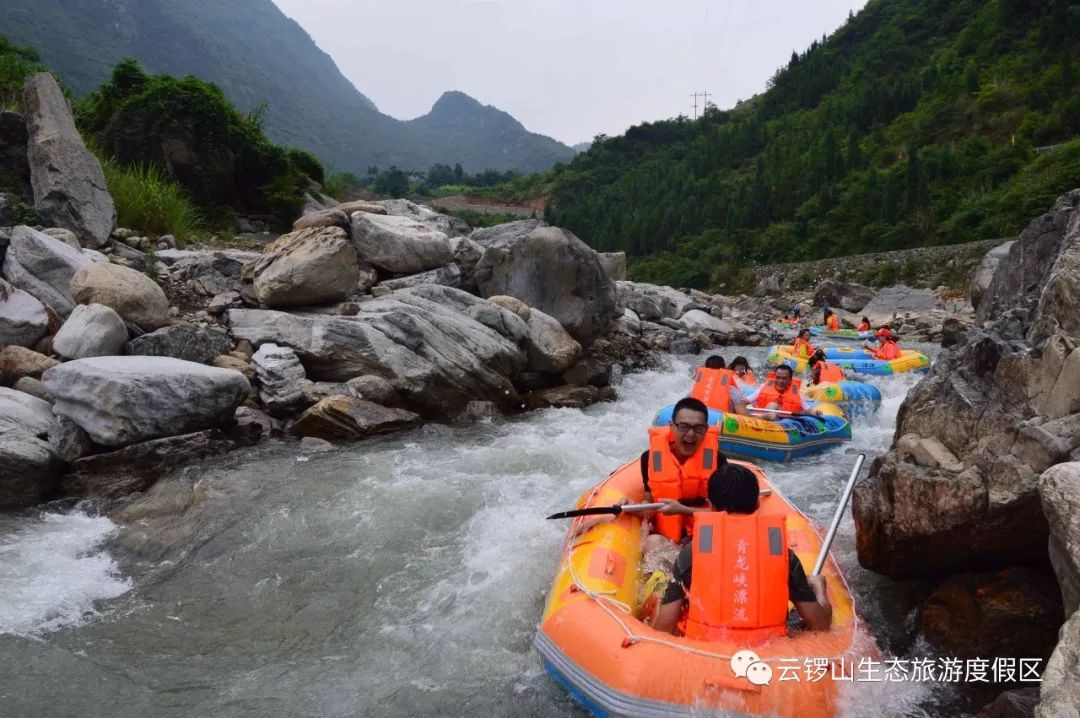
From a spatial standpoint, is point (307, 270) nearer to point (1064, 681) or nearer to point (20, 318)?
point (20, 318)

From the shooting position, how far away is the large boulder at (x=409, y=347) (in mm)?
8406

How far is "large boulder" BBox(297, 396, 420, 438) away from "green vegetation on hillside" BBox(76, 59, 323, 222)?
9.19 m

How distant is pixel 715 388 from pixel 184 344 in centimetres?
654

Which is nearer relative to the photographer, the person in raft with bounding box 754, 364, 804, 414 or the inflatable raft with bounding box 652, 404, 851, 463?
the inflatable raft with bounding box 652, 404, 851, 463

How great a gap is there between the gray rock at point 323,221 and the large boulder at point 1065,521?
32.2ft

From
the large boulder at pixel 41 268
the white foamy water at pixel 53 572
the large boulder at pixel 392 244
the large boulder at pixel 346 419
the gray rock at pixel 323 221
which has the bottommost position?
the white foamy water at pixel 53 572

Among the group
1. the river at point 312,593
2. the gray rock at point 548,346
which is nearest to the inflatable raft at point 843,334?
the gray rock at point 548,346

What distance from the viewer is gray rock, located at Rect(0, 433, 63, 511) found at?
5.50 m

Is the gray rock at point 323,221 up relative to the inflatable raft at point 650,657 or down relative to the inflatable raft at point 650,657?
up

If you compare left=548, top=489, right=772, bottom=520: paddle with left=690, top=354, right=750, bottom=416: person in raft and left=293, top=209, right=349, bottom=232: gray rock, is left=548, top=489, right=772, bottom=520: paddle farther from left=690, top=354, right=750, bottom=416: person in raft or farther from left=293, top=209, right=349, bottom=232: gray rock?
left=293, top=209, right=349, bottom=232: gray rock

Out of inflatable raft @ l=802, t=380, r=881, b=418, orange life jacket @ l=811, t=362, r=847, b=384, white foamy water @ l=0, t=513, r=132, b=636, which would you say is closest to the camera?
white foamy water @ l=0, t=513, r=132, b=636

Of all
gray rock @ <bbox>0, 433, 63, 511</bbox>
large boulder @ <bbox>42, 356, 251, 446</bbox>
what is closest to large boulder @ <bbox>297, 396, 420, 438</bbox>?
large boulder @ <bbox>42, 356, 251, 446</bbox>

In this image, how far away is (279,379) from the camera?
7902 mm

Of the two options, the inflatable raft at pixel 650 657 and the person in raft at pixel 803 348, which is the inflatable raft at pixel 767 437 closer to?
the inflatable raft at pixel 650 657
